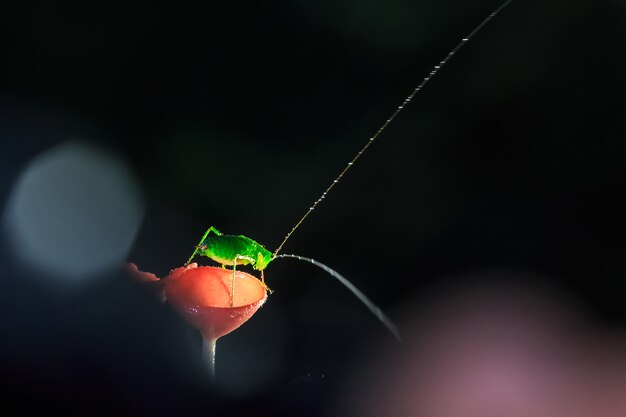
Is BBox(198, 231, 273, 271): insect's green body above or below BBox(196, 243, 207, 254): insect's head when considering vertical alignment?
above

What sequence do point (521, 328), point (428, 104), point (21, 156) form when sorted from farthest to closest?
point (428, 104) → point (521, 328) → point (21, 156)

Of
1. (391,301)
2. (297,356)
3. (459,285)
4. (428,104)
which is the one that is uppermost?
(428,104)

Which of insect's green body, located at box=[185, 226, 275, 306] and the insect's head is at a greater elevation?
insect's green body, located at box=[185, 226, 275, 306]

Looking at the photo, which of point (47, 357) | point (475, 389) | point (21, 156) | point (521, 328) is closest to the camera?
point (47, 357)

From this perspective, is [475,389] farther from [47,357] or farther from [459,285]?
[47,357]

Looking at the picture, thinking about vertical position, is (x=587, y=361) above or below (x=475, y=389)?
above

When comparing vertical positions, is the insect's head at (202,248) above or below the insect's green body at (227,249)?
below

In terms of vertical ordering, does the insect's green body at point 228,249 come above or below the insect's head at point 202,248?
above

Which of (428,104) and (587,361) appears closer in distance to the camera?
(587,361)

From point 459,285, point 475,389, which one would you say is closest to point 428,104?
point 459,285
